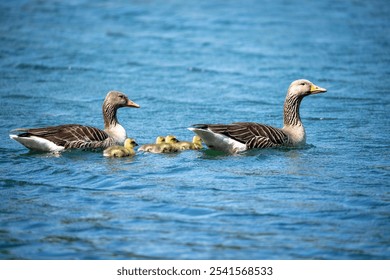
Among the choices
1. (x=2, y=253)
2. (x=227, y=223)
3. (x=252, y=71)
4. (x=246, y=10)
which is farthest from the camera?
(x=246, y=10)

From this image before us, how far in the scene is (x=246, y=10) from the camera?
29562 millimetres

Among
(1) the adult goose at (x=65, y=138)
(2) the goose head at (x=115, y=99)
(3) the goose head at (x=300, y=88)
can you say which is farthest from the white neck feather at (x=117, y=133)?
(3) the goose head at (x=300, y=88)

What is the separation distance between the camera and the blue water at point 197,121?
951cm

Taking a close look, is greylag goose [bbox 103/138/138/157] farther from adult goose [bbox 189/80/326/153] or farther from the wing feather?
the wing feather

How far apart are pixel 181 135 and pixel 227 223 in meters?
5.14

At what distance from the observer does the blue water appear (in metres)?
9.51

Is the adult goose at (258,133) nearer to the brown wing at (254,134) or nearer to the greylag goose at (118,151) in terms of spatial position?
the brown wing at (254,134)

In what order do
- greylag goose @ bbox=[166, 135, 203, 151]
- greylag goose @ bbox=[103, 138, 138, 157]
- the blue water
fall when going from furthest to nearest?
1. greylag goose @ bbox=[166, 135, 203, 151]
2. greylag goose @ bbox=[103, 138, 138, 157]
3. the blue water

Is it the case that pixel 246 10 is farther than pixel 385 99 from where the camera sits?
Yes

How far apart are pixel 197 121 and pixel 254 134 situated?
9.90ft

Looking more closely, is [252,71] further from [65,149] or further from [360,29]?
[65,149]

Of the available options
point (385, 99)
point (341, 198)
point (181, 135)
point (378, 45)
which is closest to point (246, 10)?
point (378, 45)

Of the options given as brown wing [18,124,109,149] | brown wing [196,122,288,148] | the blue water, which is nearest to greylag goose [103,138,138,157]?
the blue water

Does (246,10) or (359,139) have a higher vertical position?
(246,10)
